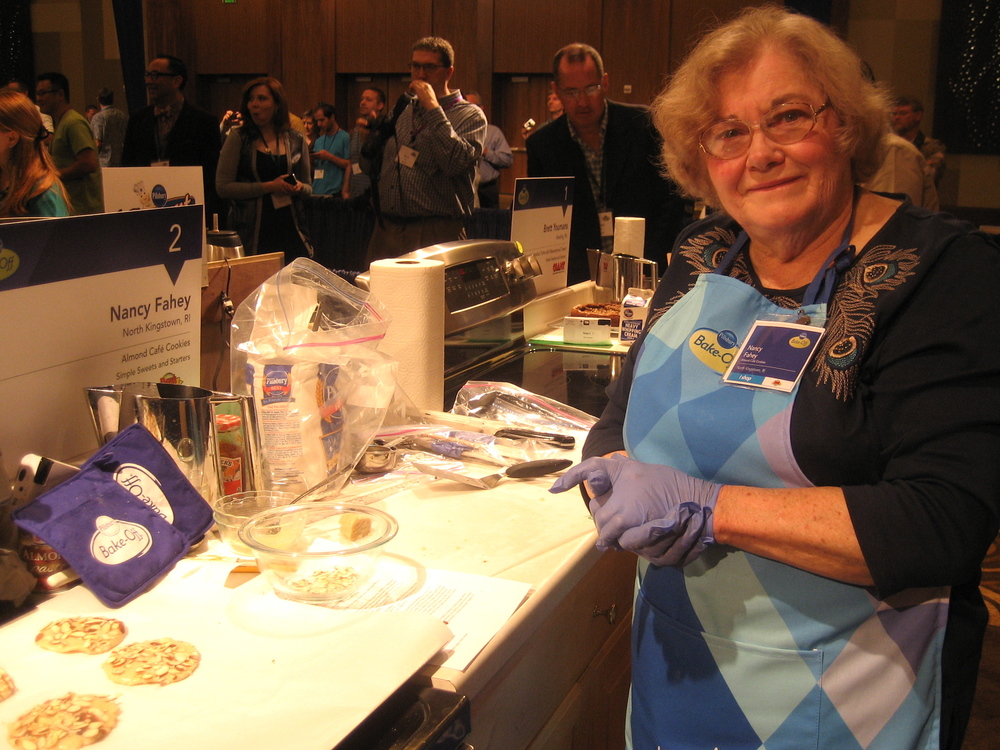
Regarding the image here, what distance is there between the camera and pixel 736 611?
110 centimetres

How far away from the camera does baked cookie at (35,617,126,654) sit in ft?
3.03

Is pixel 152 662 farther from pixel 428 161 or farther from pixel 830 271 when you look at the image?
pixel 428 161

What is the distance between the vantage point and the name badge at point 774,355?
106 cm

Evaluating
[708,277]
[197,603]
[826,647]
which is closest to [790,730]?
[826,647]

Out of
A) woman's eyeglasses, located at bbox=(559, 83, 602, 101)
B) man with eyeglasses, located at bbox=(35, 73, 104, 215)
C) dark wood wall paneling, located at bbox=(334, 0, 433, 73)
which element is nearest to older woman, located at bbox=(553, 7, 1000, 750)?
woman's eyeglasses, located at bbox=(559, 83, 602, 101)

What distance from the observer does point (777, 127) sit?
45.7 inches

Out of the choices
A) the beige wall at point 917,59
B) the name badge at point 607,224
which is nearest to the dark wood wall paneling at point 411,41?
the beige wall at point 917,59

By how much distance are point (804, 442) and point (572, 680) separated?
598 millimetres

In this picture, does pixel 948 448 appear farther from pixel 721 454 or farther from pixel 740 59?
pixel 740 59

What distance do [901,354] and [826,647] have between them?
0.37 meters

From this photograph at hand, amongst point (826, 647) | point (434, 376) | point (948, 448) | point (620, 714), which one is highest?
point (948, 448)

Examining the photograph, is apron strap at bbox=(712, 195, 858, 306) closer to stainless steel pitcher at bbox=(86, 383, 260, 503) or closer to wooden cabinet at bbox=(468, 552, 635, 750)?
wooden cabinet at bbox=(468, 552, 635, 750)

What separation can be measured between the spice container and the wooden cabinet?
0.50 m

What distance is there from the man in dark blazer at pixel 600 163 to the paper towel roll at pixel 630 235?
0.51m
